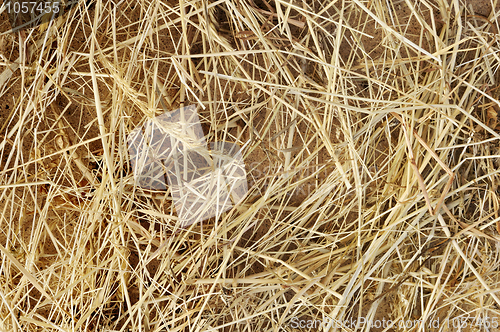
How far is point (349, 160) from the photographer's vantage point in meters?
0.81

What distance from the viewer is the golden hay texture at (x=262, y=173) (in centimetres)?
81

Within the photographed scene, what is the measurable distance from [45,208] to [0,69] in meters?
0.36

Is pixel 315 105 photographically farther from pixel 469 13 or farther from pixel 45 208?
pixel 45 208

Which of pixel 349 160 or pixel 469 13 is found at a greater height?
pixel 469 13

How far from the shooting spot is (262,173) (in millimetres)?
860

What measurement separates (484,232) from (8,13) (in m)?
1.26

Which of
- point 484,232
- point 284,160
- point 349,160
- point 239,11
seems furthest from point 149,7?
point 484,232

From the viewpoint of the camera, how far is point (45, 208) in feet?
2.70

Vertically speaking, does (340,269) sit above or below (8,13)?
below

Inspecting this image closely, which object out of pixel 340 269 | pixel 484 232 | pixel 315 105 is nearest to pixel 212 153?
pixel 315 105

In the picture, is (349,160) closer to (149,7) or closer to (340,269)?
(340,269)

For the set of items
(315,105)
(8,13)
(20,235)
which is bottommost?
(20,235)

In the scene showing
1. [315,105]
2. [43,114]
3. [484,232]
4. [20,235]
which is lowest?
[484,232]

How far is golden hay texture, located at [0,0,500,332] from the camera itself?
808mm
